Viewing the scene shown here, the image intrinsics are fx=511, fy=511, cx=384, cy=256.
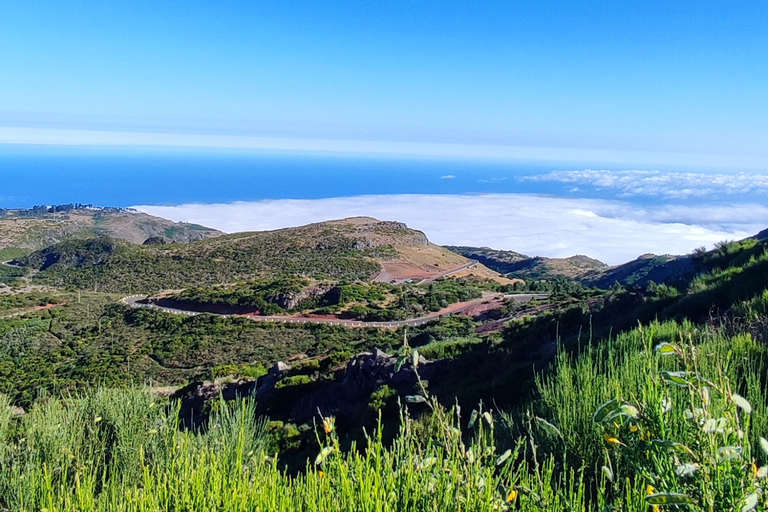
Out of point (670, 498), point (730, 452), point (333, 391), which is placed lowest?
point (333, 391)

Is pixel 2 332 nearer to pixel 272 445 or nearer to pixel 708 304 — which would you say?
pixel 272 445

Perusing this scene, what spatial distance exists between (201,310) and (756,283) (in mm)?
33347

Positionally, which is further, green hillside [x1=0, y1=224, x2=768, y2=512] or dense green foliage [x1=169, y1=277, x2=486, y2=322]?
dense green foliage [x1=169, y1=277, x2=486, y2=322]

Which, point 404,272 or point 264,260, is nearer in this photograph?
point 404,272

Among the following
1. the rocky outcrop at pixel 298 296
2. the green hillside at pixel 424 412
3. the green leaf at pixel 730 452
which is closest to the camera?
the green leaf at pixel 730 452

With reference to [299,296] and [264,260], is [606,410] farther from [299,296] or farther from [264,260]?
[264,260]

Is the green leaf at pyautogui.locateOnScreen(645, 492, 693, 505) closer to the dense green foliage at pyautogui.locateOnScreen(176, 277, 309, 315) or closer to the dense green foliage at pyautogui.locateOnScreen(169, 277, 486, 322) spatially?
the dense green foliage at pyautogui.locateOnScreen(169, 277, 486, 322)

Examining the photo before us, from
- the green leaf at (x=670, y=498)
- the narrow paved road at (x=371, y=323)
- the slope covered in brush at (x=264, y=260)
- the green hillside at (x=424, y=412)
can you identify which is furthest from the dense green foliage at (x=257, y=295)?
the green leaf at (x=670, y=498)

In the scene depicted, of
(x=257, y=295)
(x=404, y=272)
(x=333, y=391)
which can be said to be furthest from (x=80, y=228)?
(x=333, y=391)

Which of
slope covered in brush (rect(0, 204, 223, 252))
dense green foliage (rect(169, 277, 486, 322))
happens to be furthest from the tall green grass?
slope covered in brush (rect(0, 204, 223, 252))

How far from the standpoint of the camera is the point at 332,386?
431 inches

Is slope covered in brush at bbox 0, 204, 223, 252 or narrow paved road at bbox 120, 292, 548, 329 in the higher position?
slope covered in brush at bbox 0, 204, 223, 252

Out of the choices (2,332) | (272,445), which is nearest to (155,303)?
(2,332)

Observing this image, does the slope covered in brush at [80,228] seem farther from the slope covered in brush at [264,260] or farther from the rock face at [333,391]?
the rock face at [333,391]
